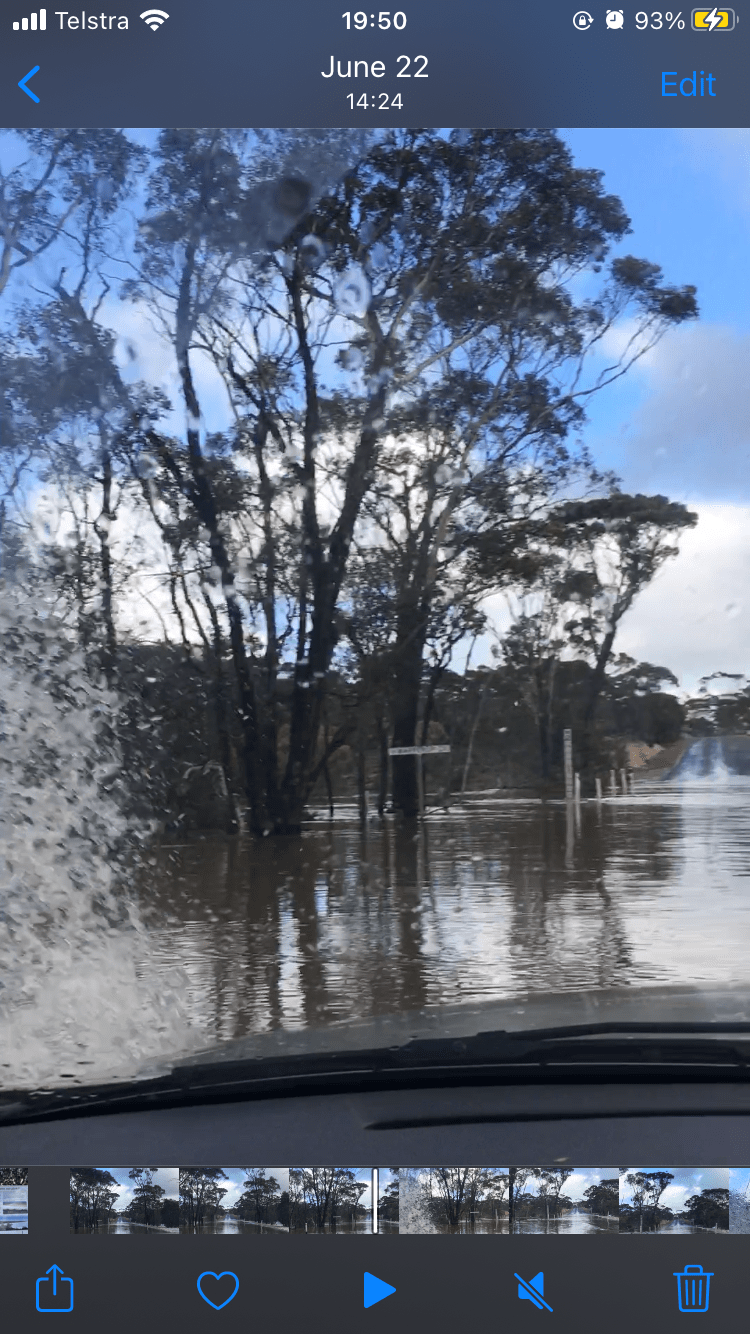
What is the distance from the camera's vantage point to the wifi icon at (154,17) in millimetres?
2266

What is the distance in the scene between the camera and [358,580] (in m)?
2.81

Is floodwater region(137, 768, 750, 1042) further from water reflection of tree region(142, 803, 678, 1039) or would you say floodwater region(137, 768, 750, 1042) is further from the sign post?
the sign post

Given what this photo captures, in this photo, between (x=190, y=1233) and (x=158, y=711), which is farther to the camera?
(x=158, y=711)

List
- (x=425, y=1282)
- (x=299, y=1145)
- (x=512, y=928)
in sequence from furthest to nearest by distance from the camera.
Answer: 1. (x=512, y=928)
2. (x=299, y=1145)
3. (x=425, y=1282)

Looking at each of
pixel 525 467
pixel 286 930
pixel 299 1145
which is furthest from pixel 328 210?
pixel 299 1145

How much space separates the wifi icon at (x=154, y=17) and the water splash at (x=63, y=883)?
4.12 feet

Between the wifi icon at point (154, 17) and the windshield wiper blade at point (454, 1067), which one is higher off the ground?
the wifi icon at point (154, 17)

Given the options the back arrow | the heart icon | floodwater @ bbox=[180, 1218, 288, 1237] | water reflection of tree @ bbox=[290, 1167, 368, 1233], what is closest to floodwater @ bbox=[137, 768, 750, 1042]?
water reflection of tree @ bbox=[290, 1167, 368, 1233]

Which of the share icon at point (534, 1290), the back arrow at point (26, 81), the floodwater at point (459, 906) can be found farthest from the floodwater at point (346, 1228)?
the back arrow at point (26, 81)

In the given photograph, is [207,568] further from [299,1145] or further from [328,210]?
[299,1145]

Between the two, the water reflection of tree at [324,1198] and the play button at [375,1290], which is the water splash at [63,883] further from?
the play button at [375,1290]

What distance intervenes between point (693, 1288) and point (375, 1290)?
19.8 inches

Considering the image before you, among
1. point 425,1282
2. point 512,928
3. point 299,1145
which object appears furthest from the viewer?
point 512,928

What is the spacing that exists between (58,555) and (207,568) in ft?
1.18
